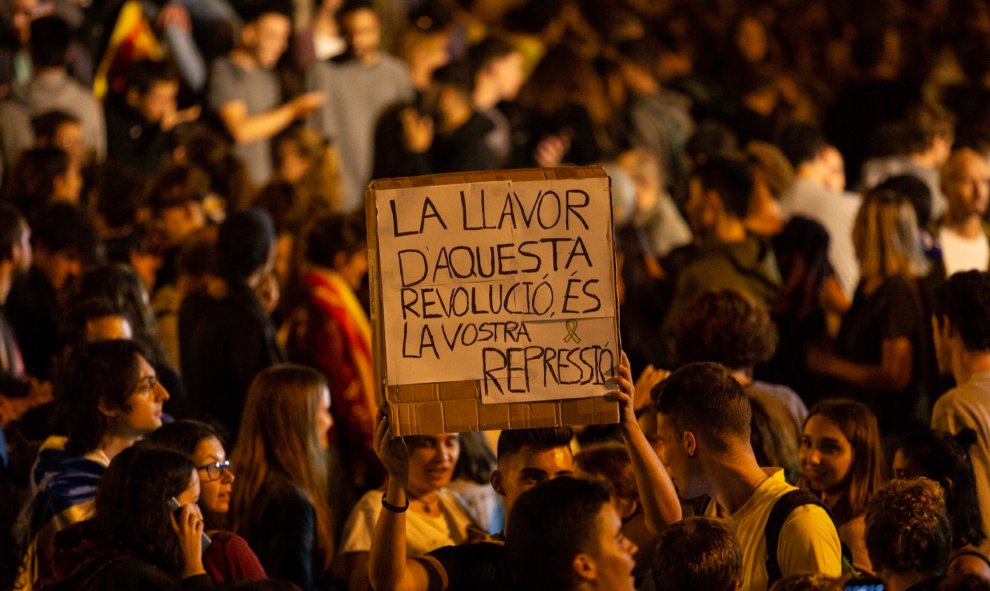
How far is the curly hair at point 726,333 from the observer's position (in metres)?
6.83

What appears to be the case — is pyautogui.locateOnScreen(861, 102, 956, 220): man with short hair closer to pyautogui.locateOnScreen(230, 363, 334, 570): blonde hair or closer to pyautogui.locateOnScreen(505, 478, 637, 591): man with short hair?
pyautogui.locateOnScreen(230, 363, 334, 570): blonde hair

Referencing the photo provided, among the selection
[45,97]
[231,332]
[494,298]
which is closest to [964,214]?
[231,332]

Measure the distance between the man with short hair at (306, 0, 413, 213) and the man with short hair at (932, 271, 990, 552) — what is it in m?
6.51

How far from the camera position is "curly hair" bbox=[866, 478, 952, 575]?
4891 mm

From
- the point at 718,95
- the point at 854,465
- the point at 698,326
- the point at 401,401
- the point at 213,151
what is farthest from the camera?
the point at 718,95

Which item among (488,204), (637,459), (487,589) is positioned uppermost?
(488,204)

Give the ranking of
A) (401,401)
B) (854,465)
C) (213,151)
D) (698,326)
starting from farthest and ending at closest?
(213,151), (698,326), (854,465), (401,401)

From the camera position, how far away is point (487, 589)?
4941 millimetres

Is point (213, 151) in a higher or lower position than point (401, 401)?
higher

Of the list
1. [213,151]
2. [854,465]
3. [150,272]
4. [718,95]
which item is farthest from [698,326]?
[718,95]

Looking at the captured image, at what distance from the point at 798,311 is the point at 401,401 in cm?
410

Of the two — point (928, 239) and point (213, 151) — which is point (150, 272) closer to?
point (213, 151)

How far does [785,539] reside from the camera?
493 centimetres

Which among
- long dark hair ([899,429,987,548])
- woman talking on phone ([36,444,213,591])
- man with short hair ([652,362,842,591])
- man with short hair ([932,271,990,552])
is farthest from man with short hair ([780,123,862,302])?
woman talking on phone ([36,444,213,591])
